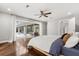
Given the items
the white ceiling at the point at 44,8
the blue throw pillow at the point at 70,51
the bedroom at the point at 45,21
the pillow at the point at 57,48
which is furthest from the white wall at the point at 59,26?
the blue throw pillow at the point at 70,51

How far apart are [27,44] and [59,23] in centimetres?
119

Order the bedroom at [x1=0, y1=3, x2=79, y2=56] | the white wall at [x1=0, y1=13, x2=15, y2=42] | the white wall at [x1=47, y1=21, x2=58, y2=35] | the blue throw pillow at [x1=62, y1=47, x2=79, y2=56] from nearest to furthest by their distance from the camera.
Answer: the blue throw pillow at [x1=62, y1=47, x2=79, y2=56] < the bedroom at [x1=0, y1=3, x2=79, y2=56] < the white wall at [x1=47, y1=21, x2=58, y2=35] < the white wall at [x1=0, y1=13, x2=15, y2=42]

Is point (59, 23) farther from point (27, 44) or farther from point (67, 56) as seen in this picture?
point (27, 44)

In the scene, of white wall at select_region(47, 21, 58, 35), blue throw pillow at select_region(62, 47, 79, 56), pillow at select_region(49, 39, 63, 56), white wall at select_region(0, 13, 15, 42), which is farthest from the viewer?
white wall at select_region(0, 13, 15, 42)

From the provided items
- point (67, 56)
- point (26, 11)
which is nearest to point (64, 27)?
point (67, 56)

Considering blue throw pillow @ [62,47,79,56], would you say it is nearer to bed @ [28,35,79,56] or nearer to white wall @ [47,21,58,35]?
bed @ [28,35,79,56]

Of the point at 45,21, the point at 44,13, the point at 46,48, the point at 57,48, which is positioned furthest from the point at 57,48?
the point at 44,13

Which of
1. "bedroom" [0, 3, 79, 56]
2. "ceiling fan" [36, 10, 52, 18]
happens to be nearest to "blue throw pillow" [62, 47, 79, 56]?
"bedroom" [0, 3, 79, 56]

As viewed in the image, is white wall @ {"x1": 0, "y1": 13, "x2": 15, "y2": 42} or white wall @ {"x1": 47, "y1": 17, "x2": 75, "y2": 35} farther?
white wall @ {"x1": 0, "y1": 13, "x2": 15, "y2": 42}

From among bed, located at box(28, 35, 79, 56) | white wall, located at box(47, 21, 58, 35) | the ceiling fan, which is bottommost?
bed, located at box(28, 35, 79, 56)

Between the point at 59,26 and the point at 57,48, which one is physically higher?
the point at 59,26

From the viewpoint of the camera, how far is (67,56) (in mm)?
1529

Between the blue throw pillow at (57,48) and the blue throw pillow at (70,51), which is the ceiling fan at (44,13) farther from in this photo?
the blue throw pillow at (70,51)

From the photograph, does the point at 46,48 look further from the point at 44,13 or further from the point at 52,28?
the point at 44,13
